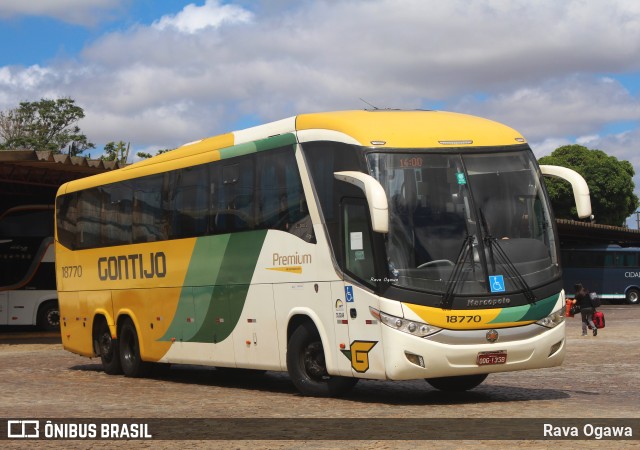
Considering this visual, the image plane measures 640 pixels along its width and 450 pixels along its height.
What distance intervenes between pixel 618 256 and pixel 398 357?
51397 mm

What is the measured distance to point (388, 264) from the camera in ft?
44.3

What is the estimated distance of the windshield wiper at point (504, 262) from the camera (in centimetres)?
1369

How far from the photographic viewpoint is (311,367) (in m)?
15.0

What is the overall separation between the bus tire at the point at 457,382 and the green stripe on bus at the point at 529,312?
6.44ft

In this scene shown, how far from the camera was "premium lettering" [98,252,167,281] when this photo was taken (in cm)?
1903

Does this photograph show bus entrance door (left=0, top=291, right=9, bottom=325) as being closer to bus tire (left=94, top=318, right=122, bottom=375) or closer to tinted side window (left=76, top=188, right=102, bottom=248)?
tinted side window (left=76, top=188, right=102, bottom=248)

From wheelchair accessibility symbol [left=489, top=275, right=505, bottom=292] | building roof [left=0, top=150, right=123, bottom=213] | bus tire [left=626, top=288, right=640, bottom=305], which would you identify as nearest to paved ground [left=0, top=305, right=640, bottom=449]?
wheelchair accessibility symbol [left=489, top=275, right=505, bottom=292]

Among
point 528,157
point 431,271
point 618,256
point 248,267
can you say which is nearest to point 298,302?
point 248,267

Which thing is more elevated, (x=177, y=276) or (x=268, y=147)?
(x=268, y=147)

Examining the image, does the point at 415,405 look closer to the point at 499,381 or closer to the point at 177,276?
the point at 499,381

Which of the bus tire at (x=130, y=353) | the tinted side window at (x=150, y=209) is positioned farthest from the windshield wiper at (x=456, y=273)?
the bus tire at (x=130, y=353)

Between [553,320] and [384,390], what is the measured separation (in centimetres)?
318

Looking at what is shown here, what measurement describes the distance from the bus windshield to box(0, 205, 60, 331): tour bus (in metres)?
26.8

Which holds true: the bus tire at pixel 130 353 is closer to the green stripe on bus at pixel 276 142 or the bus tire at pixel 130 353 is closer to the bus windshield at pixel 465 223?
the green stripe on bus at pixel 276 142
